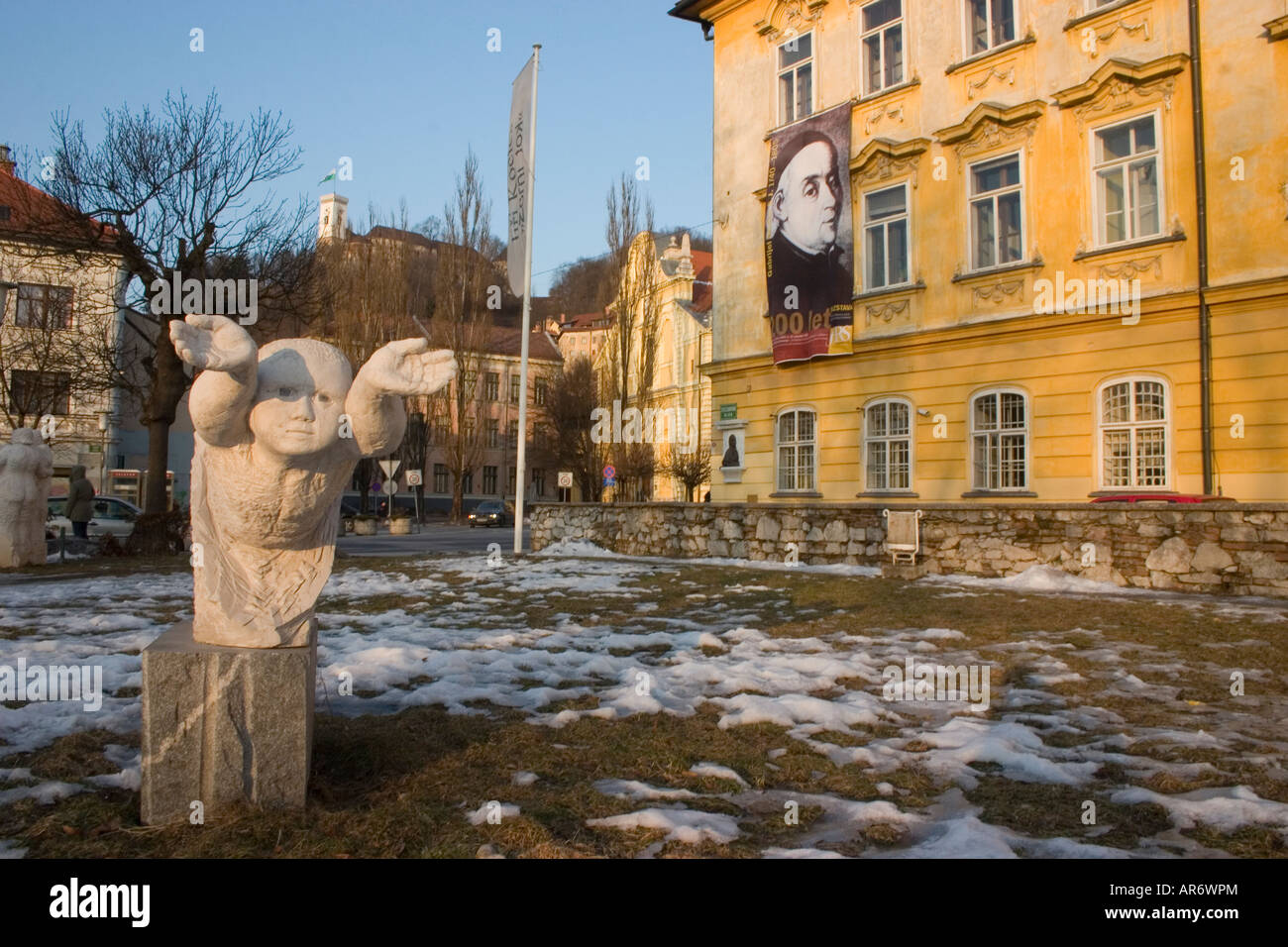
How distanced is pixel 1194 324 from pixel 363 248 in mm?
38644

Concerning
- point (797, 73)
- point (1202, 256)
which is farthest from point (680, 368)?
point (1202, 256)

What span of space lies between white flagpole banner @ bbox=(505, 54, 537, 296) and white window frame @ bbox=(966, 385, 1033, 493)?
30.8 feet

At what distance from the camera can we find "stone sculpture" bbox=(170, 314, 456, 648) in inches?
126

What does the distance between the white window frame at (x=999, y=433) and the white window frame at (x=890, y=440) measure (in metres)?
1.21

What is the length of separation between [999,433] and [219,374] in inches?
661

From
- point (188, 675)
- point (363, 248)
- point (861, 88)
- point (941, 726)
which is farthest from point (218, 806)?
point (363, 248)

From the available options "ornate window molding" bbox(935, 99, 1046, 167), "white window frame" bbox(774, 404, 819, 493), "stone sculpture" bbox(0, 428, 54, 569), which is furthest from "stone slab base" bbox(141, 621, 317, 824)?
"white window frame" bbox(774, 404, 819, 493)

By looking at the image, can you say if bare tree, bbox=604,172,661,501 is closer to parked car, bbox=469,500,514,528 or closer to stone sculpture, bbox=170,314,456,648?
parked car, bbox=469,500,514,528

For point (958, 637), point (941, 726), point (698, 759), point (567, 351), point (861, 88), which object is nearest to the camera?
point (698, 759)

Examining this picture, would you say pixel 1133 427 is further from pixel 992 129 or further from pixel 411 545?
pixel 411 545

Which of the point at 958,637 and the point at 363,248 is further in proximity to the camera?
the point at 363,248

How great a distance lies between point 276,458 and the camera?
333 cm

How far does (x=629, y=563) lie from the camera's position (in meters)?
16.4
